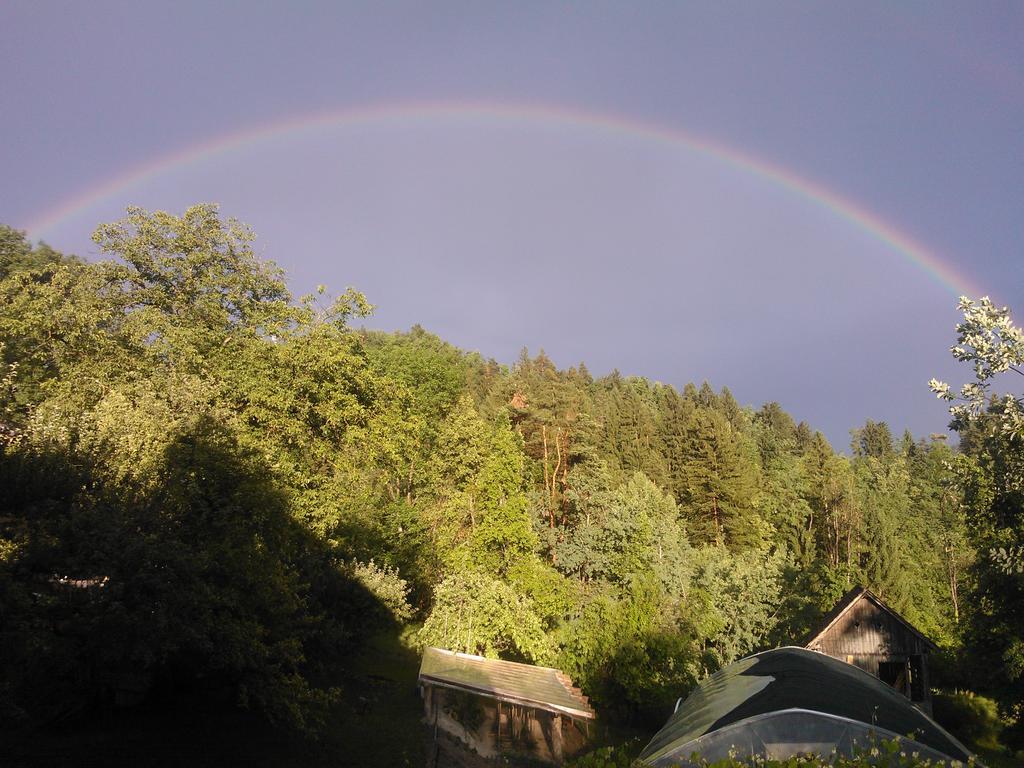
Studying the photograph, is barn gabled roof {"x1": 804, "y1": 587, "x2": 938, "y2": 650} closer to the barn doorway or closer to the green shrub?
the barn doorway

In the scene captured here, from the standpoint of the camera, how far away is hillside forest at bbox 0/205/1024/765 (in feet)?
36.3

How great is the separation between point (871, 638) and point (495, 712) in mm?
18017

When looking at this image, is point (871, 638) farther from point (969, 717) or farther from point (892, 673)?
point (892, 673)

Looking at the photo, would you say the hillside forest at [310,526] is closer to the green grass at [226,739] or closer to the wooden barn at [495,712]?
the green grass at [226,739]

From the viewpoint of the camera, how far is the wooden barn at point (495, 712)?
17359 mm

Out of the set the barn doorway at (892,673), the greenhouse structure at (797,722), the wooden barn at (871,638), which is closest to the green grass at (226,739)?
the greenhouse structure at (797,722)

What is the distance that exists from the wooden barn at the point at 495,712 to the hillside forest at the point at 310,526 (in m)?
3.27

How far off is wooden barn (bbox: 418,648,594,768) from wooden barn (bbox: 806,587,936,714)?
1297 centimetres

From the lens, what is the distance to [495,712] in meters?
22.3

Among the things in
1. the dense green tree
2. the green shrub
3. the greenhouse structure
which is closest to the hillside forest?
the dense green tree

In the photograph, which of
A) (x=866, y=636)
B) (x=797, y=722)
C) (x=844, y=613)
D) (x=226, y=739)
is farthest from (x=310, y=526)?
(x=866, y=636)

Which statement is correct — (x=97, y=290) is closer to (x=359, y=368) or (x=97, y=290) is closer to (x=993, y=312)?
(x=359, y=368)

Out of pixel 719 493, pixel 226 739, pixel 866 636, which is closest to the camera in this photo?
pixel 226 739

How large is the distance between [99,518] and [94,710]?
9234 millimetres
